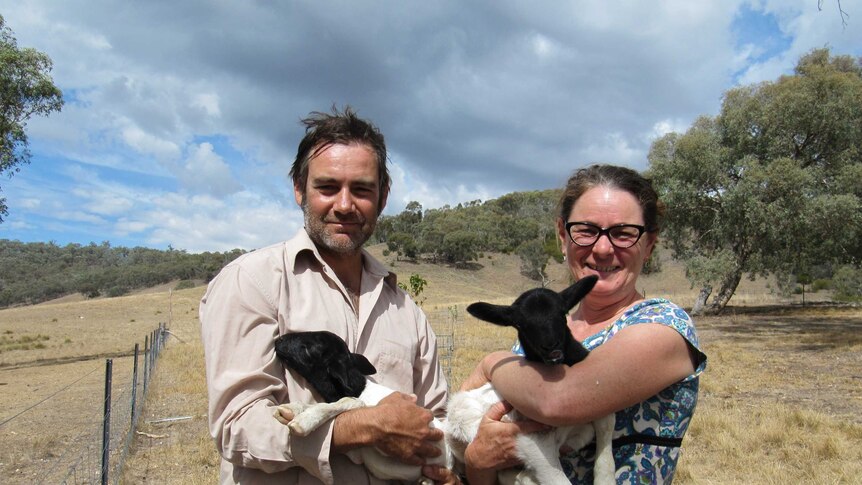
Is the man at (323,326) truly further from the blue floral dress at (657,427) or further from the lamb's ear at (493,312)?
the blue floral dress at (657,427)

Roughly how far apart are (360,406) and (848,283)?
4870cm

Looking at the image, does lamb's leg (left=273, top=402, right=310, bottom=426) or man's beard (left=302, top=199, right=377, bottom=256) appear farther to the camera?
man's beard (left=302, top=199, right=377, bottom=256)

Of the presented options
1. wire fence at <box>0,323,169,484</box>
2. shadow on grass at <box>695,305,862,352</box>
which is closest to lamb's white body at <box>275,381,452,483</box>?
wire fence at <box>0,323,169,484</box>

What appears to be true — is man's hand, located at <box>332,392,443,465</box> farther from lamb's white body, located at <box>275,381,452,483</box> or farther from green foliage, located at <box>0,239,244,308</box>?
green foliage, located at <box>0,239,244,308</box>

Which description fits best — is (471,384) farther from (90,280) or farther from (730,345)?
(90,280)

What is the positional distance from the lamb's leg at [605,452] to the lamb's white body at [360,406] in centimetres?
69

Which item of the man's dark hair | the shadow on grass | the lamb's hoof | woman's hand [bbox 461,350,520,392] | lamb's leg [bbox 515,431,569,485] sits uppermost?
the man's dark hair

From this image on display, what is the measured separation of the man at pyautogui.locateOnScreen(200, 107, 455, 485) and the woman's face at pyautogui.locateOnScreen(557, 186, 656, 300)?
0.93 metres

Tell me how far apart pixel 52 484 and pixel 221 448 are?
680 cm

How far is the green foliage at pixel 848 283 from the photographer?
3975cm

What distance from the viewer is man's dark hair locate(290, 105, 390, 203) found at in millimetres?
2846

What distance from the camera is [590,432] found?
237 cm

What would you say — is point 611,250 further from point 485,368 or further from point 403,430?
point 403,430

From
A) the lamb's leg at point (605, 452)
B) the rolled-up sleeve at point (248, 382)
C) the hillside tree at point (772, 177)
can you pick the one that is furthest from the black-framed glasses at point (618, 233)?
the hillside tree at point (772, 177)
